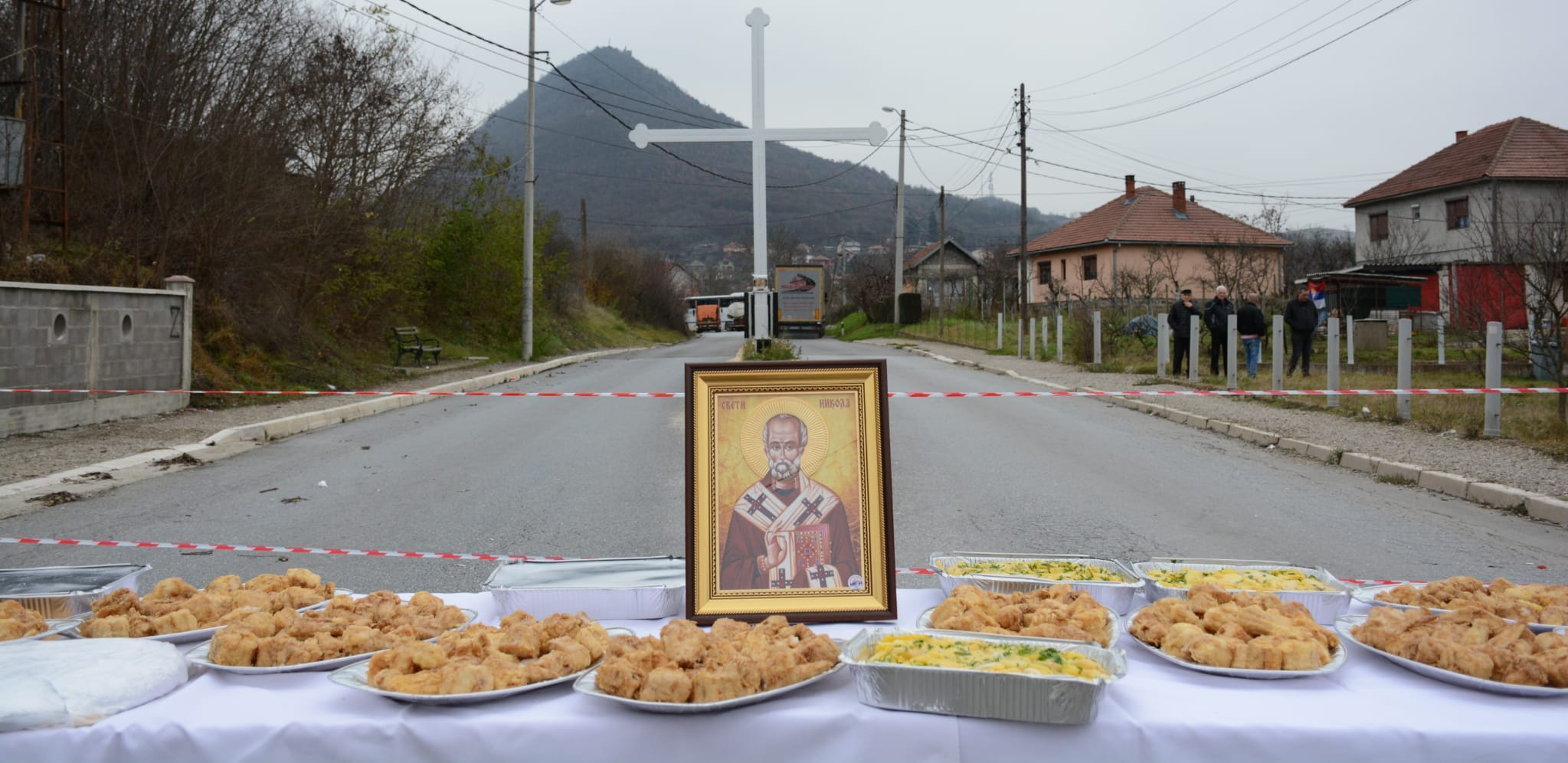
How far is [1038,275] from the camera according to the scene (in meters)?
70.8

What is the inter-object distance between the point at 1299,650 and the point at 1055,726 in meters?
0.61

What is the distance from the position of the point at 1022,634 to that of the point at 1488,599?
126cm

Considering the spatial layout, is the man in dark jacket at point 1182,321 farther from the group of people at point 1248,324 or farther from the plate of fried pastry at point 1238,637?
the plate of fried pastry at point 1238,637

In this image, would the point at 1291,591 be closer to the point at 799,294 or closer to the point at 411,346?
the point at 411,346

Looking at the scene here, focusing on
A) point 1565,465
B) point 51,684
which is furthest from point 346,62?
point 51,684

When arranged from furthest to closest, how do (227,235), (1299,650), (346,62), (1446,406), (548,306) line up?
(548,306) → (346,62) → (227,235) → (1446,406) → (1299,650)

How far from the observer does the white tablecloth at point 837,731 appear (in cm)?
224

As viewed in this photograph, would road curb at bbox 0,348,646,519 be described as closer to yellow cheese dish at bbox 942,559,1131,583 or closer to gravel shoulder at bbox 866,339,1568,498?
yellow cheese dish at bbox 942,559,1131,583

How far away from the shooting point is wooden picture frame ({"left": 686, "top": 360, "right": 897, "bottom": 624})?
2904 millimetres

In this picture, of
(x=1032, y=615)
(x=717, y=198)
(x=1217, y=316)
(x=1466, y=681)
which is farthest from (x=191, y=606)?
(x=717, y=198)

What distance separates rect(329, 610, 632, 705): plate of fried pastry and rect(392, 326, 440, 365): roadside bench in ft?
85.9

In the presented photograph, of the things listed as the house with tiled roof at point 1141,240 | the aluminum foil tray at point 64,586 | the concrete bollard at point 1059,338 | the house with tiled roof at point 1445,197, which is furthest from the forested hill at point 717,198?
the aluminum foil tray at point 64,586

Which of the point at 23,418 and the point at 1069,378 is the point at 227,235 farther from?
the point at 1069,378

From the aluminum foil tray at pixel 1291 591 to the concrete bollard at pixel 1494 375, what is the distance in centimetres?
1040
